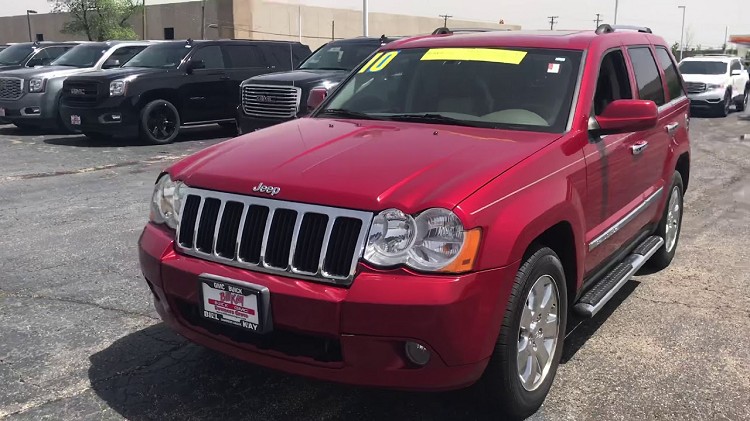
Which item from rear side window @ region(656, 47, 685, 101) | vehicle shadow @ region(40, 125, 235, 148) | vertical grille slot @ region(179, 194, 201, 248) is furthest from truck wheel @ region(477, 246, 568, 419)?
vehicle shadow @ region(40, 125, 235, 148)

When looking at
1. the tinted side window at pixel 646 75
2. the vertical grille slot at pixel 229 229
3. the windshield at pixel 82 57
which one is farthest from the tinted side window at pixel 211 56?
the vertical grille slot at pixel 229 229

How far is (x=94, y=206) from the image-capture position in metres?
7.86

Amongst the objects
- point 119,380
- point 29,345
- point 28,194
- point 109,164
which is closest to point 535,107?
point 119,380

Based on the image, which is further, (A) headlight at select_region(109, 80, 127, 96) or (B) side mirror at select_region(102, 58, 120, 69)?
(B) side mirror at select_region(102, 58, 120, 69)

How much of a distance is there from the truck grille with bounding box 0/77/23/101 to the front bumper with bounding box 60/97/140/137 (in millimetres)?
2408

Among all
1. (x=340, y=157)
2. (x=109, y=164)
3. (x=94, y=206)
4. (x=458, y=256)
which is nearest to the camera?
(x=458, y=256)

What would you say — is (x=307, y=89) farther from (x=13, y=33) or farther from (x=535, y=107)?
(x=13, y=33)

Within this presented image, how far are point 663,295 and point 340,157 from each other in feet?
9.78

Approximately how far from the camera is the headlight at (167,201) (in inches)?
135

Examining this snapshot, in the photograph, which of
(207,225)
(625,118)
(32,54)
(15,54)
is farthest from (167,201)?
(15,54)

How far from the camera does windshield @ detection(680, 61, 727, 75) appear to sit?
2120 cm

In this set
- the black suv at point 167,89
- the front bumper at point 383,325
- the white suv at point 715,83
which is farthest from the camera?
the white suv at point 715,83

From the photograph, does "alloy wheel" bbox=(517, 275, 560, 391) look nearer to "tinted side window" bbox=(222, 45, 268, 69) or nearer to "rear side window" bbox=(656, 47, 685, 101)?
"rear side window" bbox=(656, 47, 685, 101)

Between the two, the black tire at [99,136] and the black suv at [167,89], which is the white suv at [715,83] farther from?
the black tire at [99,136]
